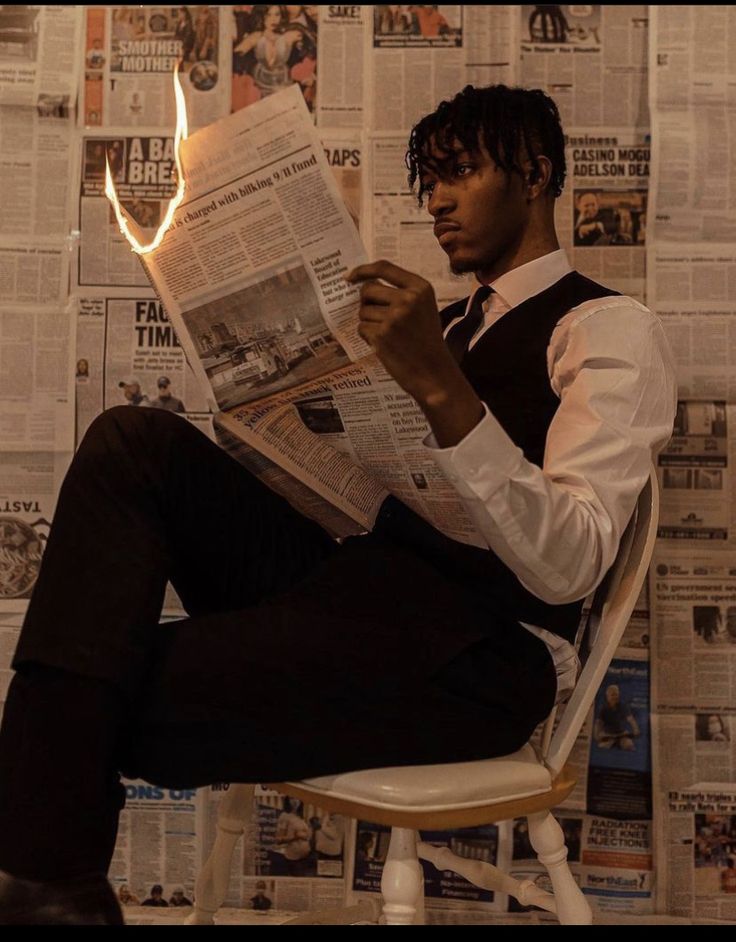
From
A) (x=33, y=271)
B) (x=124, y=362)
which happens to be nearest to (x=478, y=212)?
(x=124, y=362)

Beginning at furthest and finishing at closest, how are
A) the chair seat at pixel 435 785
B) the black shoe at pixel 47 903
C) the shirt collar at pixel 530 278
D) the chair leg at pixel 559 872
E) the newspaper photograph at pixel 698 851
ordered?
the newspaper photograph at pixel 698 851, the shirt collar at pixel 530 278, the chair leg at pixel 559 872, the chair seat at pixel 435 785, the black shoe at pixel 47 903

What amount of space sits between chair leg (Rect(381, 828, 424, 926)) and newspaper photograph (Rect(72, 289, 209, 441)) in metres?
0.74

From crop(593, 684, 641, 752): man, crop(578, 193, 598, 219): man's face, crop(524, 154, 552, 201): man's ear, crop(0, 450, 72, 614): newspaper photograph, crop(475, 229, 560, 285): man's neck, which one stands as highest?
crop(578, 193, 598, 219): man's face

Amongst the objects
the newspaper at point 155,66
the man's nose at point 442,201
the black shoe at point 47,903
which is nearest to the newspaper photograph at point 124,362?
the newspaper at point 155,66

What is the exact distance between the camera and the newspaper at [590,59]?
138 centimetres

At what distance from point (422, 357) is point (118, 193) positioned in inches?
34.0

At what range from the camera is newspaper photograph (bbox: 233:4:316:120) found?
1.40 metres

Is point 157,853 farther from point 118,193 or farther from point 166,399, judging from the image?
point 118,193

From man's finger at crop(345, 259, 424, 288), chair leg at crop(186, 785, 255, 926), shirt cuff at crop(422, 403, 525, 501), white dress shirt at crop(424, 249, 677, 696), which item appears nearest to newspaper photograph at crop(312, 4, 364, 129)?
white dress shirt at crop(424, 249, 677, 696)

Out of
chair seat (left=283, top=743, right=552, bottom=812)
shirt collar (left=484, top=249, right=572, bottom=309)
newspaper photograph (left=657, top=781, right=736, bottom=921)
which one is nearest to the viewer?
chair seat (left=283, top=743, right=552, bottom=812)

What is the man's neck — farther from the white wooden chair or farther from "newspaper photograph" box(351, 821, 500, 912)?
"newspaper photograph" box(351, 821, 500, 912)

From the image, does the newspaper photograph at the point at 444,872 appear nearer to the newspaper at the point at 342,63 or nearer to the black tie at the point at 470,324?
the black tie at the point at 470,324

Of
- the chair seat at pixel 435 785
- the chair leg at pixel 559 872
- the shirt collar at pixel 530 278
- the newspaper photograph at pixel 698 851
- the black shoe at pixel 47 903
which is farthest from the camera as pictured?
the newspaper photograph at pixel 698 851
